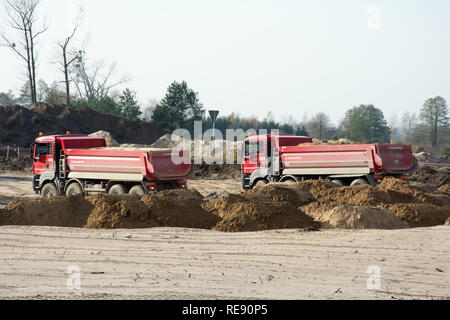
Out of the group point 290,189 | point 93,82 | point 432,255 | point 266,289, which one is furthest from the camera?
point 93,82

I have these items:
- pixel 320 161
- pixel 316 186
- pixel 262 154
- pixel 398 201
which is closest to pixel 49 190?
pixel 262 154

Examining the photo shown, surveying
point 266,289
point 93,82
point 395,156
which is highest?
point 93,82

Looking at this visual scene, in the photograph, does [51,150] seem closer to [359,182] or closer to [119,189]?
[119,189]

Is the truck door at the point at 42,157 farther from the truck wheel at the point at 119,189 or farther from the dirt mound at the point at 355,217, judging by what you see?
the dirt mound at the point at 355,217

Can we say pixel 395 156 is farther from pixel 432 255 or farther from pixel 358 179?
pixel 432 255

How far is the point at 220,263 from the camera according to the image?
957 cm

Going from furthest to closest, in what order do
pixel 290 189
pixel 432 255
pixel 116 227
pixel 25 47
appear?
pixel 25 47 → pixel 290 189 → pixel 116 227 → pixel 432 255

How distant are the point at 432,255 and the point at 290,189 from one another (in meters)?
6.92

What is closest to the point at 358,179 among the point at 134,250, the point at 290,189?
the point at 290,189

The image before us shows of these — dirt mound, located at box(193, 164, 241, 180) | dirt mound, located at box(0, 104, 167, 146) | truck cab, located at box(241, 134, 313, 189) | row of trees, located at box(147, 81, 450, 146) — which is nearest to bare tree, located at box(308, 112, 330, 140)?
row of trees, located at box(147, 81, 450, 146)

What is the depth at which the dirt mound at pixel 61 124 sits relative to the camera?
46.9 m

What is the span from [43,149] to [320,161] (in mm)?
10269

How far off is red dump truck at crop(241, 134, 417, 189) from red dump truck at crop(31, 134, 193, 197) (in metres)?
3.26

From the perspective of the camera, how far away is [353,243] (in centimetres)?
1086
